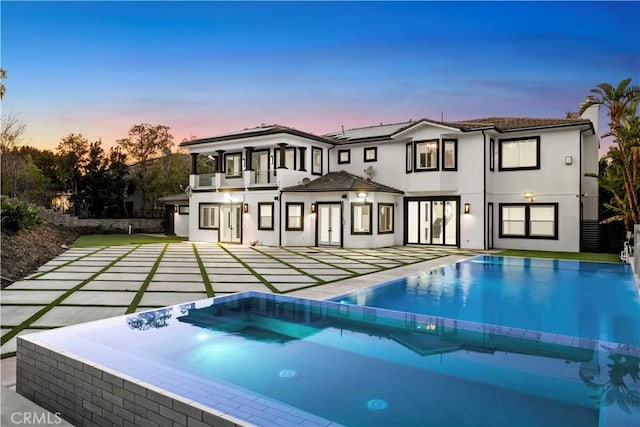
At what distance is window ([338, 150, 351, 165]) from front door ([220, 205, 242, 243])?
236 inches

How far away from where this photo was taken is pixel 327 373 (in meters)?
4.28

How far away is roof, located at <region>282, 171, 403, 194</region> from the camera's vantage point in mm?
19141

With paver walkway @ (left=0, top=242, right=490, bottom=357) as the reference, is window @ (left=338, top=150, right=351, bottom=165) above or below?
above

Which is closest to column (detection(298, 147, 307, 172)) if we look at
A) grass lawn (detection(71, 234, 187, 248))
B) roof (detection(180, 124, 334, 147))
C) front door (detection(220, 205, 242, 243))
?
roof (detection(180, 124, 334, 147))

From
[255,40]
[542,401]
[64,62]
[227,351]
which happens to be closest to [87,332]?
[227,351]

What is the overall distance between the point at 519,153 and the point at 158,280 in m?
16.2

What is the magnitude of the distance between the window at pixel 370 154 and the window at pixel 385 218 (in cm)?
291

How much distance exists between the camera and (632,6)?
1409cm

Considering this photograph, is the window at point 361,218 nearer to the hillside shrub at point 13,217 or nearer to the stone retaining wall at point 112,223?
the hillside shrub at point 13,217

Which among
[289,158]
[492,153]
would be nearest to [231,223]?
[289,158]

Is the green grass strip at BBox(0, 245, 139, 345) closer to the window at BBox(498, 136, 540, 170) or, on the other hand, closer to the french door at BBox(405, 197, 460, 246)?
the french door at BBox(405, 197, 460, 246)

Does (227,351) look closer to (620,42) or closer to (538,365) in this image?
(538,365)

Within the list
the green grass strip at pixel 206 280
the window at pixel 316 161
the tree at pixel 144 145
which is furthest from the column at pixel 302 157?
the tree at pixel 144 145

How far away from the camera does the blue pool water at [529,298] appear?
634cm
